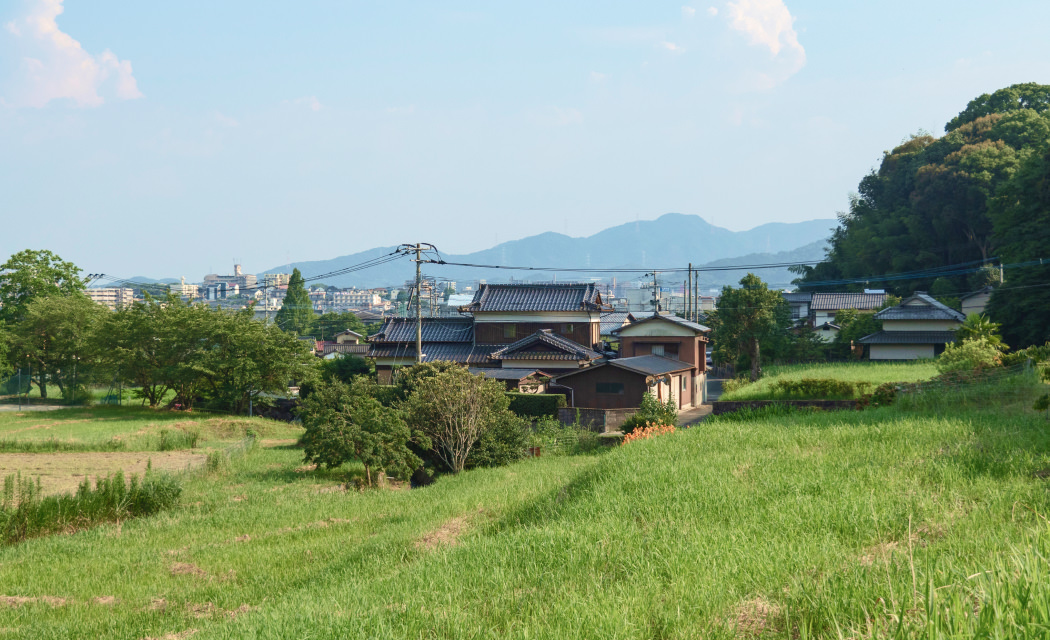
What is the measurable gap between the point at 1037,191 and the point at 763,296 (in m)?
14.8

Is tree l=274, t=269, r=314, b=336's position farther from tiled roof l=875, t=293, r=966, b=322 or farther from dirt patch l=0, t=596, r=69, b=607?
dirt patch l=0, t=596, r=69, b=607

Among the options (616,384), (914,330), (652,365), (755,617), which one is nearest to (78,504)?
(755,617)

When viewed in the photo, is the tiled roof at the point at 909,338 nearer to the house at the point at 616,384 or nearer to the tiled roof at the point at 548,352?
the house at the point at 616,384

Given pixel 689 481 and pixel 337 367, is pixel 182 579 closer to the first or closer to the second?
pixel 689 481

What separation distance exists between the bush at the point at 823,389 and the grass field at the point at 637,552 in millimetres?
12268

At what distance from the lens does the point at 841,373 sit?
120 feet

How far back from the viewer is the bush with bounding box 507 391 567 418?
30453mm

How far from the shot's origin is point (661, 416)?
82.0 ft

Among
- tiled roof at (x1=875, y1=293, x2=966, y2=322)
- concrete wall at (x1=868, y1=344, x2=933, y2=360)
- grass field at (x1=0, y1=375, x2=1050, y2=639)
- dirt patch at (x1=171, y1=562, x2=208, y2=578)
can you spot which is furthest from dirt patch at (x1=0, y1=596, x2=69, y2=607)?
tiled roof at (x1=875, y1=293, x2=966, y2=322)

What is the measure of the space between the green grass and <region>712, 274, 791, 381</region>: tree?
6.25 feet

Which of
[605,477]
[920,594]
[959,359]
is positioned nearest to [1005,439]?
[605,477]

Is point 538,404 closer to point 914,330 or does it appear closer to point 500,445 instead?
point 500,445

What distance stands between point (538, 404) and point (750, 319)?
18.0 meters

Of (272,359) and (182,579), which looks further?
(272,359)
